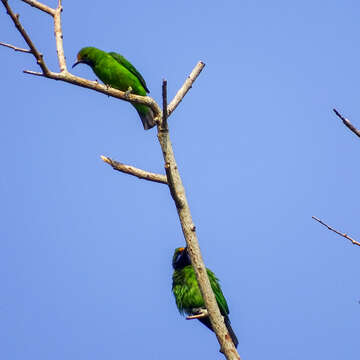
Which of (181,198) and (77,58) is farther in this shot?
(77,58)

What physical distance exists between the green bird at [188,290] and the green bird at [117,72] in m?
1.95

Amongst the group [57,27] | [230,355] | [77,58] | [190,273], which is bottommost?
[230,355]

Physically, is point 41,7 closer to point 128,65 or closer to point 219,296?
point 128,65

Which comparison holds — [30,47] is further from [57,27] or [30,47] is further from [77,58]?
[77,58]

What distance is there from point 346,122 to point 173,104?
8.71ft

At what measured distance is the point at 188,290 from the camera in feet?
21.2

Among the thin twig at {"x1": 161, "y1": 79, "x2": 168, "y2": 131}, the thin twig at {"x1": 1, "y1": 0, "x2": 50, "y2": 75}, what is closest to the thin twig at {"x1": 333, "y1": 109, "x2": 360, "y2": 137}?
the thin twig at {"x1": 161, "y1": 79, "x2": 168, "y2": 131}

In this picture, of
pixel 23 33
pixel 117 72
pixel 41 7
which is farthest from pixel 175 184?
pixel 117 72

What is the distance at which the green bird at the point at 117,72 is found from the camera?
733 centimetres

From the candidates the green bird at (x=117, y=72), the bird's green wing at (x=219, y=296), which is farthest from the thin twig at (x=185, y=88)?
the bird's green wing at (x=219, y=296)

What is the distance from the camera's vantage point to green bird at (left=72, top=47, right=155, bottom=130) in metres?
7.33

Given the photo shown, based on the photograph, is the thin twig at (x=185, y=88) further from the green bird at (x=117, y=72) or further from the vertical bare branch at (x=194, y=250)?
the green bird at (x=117, y=72)

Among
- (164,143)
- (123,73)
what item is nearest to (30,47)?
(164,143)

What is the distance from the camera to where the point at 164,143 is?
464cm
